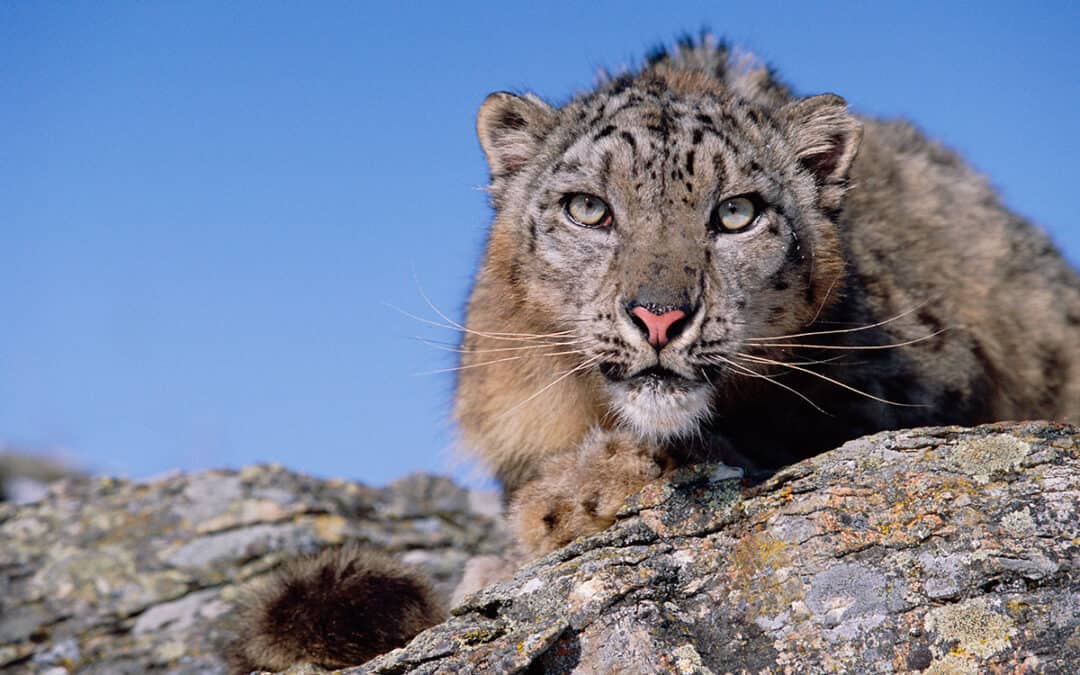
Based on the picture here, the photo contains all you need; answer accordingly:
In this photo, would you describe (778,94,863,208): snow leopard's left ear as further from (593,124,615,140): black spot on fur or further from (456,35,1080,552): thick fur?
(593,124,615,140): black spot on fur

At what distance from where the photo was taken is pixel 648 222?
597 centimetres

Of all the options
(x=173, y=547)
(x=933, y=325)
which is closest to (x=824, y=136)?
(x=933, y=325)

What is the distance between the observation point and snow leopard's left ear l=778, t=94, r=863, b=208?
6922mm

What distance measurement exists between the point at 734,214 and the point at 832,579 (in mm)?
2374

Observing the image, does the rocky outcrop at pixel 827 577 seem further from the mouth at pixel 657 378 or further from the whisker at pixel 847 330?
the whisker at pixel 847 330

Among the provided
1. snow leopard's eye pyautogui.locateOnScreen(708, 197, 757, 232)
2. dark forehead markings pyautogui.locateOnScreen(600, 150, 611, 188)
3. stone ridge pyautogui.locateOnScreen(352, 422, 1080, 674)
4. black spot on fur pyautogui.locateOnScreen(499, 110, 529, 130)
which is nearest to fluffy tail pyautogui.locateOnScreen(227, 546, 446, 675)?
stone ridge pyautogui.locateOnScreen(352, 422, 1080, 674)

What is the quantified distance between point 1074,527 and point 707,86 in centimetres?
412

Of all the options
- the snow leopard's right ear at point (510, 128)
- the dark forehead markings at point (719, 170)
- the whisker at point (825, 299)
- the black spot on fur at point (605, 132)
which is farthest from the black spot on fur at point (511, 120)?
the whisker at point (825, 299)

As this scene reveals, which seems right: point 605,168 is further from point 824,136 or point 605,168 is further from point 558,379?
point 824,136

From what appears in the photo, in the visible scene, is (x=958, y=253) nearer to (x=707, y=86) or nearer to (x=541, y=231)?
(x=707, y=86)

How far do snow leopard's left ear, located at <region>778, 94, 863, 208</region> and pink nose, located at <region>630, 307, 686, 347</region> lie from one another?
201cm

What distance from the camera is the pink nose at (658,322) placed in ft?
17.5

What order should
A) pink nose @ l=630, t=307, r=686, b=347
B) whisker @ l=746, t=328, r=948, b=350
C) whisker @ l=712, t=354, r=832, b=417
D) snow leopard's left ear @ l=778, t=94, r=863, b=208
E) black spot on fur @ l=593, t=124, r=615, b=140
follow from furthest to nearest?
snow leopard's left ear @ l=778, t=94, r=863, b=208
black spot on fur @ l=593, t=124, r=615, b=140
whisker @ l=746, t=328, r=948, b=350
whisker @ l=712, t=354, r=832, b=417
pink nose @ l=630, t=307, r=686, b=347

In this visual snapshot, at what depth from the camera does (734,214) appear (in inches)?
243
